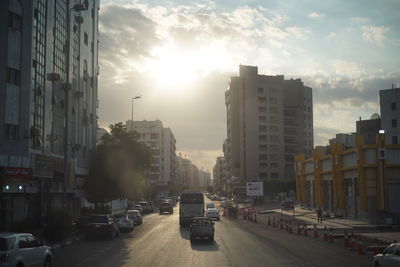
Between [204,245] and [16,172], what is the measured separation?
42.5ft

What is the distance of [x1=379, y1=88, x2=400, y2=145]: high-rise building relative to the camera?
89312 millimetres

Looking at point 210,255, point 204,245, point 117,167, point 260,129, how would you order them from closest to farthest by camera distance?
point 210,255, point 204,245, point 117,167, point 260,129

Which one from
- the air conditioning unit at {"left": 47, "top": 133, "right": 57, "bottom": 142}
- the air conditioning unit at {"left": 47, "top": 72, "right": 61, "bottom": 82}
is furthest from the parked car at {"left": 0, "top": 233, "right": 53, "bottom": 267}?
the air conditioning unit at {"left": 47, "top": 72, "right": 61, "bottom": 82}

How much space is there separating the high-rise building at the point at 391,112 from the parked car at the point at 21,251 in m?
83.3

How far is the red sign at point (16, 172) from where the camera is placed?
30.0m

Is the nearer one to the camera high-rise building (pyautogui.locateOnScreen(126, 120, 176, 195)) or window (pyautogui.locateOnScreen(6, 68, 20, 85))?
window (pyautogui.locateOnScreen(6, 68, 20, 85))

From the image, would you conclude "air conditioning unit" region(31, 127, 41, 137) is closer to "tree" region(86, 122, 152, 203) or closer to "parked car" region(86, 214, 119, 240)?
"parked car" region(86, 214, 119, 240)

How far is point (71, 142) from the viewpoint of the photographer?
48344 millimetres

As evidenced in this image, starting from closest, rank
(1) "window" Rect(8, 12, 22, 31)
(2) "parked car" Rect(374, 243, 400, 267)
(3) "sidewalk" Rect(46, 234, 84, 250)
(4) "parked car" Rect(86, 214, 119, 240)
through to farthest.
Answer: (2) "parked car" Rect(374, 243, 400, 267) < (3) "sidewalk" Rect(46, 234, 84, 250) < (4) "parked car" Rect(86, 214, 119, 240) < (1) "window" Rect(8, 12, 22, 31)

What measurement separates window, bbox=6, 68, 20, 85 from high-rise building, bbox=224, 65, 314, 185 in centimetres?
10646

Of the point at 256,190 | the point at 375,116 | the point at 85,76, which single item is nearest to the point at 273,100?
the point at 375,116

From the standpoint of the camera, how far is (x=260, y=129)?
5591 inches

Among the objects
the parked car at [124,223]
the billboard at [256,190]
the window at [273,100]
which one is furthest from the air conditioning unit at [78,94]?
the window at [273,100]

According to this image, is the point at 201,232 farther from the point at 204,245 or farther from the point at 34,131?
the point at 34,131
